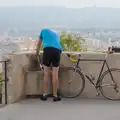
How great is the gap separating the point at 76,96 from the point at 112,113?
1362 mm

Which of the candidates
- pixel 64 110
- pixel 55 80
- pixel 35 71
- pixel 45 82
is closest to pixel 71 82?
pixel 55 80

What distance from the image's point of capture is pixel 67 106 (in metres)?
7.63

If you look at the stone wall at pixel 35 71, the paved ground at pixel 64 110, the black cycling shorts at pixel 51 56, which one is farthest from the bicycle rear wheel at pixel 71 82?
the black cycling shorts at pixel 51 56

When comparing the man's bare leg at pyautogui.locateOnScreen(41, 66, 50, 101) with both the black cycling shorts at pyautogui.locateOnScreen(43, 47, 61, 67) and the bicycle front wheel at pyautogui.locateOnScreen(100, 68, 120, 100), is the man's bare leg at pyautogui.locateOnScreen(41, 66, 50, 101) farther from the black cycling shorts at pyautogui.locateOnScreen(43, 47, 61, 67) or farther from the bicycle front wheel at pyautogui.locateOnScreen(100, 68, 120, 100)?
Answer: the bicycle front wheel at pyautogui.locateOnScreen(100, 68, 120, 100)

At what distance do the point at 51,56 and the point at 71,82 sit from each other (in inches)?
34.1

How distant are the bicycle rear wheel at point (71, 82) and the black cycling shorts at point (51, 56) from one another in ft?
1.48

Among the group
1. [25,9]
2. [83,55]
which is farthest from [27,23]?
[83,55]

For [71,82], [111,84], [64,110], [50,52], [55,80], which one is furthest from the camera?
[71,82]

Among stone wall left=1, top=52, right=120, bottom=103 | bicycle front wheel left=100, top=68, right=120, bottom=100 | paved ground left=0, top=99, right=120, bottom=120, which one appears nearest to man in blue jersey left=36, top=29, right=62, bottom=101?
stone wall left=1, top=52, right=120, bottom=103

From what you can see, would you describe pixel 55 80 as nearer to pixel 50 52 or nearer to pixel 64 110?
pixel 50 52

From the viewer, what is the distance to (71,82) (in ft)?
27.3

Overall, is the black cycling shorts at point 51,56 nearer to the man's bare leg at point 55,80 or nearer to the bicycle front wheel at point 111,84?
the man's bare leg at point 55,80

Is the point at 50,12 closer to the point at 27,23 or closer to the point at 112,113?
the point at 27,23

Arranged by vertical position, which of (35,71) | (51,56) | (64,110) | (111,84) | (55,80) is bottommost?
(64,110)
